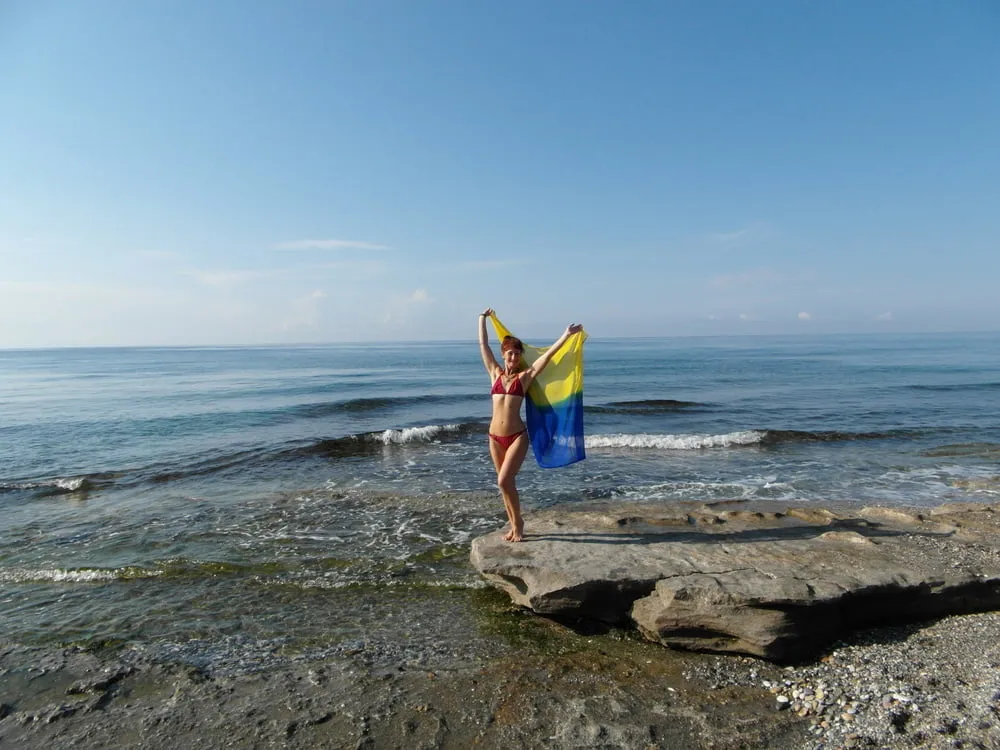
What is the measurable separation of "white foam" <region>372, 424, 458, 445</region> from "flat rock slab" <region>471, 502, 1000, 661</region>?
10.4 m

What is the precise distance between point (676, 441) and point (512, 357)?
36.0 feet

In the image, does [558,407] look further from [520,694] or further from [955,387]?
[955,387]

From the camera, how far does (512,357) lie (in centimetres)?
636

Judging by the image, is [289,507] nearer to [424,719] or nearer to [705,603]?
[424,719]

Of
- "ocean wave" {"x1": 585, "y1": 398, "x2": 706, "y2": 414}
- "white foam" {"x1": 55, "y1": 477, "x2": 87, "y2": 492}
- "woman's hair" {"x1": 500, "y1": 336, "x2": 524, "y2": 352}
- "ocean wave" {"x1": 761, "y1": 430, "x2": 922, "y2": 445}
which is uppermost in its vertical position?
"woman's hair" {"x1": 500, "y1": 336, "x2": 524, "y2": 352}

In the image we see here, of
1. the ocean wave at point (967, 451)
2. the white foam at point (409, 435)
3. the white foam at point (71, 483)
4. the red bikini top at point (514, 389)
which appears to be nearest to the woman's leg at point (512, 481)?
the red bikini top at point (514, 389)

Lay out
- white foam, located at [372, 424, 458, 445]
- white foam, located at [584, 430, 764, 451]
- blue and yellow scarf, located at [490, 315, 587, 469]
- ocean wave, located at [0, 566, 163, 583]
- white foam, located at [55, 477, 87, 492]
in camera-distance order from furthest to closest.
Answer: white foam, located at [372, 424, 458, 445], white foam, located at [584, 430, 764, 451], white foam, located at [55, 477, 87, 492], blue and yellow scarf, located at [490, 315, 587, 469], ocean wave, located at [0, 566, 163, 583]

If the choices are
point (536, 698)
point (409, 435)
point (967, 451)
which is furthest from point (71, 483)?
point (967, 451)

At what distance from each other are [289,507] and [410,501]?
6.82 feet

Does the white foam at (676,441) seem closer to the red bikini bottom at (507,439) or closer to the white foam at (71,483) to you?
the red bikini bottom at (507,439)

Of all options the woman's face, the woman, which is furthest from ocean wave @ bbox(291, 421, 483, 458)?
the woman's face

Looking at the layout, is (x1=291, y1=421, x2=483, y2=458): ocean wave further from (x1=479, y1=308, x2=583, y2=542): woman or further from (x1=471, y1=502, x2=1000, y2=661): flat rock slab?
(x1=471, y1=502, x2=1000, y2=661): flat rock slab

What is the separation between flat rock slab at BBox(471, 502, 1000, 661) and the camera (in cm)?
464

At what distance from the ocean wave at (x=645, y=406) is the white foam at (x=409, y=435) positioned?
7.45 m
